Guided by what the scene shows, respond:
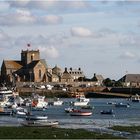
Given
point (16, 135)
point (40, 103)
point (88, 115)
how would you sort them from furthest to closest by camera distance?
point (40, 103) < point (88, 115) < point (16, 135)

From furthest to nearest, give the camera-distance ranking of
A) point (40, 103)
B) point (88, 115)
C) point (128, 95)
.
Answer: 1. point (128, 95)
2. point (40, 103)
3. point (88, 115)

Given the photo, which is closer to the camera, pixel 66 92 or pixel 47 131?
pixel 47 131

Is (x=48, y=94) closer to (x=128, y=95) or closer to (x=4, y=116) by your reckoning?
(x=128, y=95)

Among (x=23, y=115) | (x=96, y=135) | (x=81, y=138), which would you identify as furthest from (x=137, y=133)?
(x=23, y=115)

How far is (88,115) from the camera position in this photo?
293 ft

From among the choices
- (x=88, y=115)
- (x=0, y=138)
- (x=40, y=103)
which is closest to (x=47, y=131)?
(x=0, y=138)

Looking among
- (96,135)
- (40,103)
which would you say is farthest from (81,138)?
(40,103)

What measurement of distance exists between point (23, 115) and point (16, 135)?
99.9 ft

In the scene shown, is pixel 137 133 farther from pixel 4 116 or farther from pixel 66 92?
pixel 66 92

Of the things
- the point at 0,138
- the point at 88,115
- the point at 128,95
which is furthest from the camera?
the point at 128,95

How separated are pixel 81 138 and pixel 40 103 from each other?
6314 centimetres

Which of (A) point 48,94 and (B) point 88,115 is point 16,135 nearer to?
(B) point 88,115

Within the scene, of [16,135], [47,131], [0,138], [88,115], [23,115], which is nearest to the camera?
[0,138]

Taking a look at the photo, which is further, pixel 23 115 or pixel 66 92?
pixel 66 92
